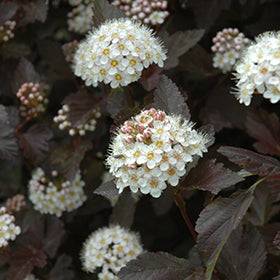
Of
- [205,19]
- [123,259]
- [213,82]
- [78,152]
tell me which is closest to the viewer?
[123,259]

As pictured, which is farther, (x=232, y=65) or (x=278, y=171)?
(x=232, y=65)

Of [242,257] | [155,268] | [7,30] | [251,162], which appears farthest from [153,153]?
[7,30]

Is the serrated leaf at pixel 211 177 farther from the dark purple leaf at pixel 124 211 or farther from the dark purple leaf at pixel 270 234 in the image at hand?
the dark purple leaf at pixel 124 211

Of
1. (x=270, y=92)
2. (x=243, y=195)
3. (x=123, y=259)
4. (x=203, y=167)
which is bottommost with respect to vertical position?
(x=123, y=259)

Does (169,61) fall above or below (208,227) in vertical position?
above

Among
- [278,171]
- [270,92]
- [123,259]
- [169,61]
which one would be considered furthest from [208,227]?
[169,61]

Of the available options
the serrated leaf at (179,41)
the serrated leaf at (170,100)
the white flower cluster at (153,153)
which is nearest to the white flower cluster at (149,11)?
the serrated leaf at (179,41)

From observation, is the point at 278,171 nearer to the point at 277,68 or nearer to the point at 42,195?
the point at 277,68

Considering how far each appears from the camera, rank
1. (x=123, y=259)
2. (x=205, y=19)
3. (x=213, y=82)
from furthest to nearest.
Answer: (x=213, y=82) < (x=205, y=19) < (x=123, y=259)
